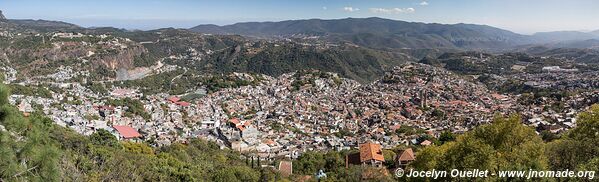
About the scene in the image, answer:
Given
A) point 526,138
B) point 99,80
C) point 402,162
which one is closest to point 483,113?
point 402,162

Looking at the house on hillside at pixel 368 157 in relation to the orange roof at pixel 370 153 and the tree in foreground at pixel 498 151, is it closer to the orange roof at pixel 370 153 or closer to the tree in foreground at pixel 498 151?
the orange roof at pixel 370 153

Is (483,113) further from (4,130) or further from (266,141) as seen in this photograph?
(4,130)

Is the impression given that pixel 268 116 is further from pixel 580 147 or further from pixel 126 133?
pixel 580 147

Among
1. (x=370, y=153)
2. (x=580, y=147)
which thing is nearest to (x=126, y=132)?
(x=370, y=153)

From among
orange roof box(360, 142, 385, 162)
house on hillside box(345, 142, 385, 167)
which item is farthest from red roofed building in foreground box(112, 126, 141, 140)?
orange roof box(360, 142, 385, 162)

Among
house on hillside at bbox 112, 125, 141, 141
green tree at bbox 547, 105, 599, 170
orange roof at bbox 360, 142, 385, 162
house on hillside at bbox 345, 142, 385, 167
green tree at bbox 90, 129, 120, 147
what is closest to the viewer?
green tree at bbox 547, 105, 599, 170

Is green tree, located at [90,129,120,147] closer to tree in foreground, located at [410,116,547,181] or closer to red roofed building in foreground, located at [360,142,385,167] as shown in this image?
red roofed building in foreground, located at [360,142,385,167]

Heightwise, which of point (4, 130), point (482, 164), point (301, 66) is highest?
point (4, 130)

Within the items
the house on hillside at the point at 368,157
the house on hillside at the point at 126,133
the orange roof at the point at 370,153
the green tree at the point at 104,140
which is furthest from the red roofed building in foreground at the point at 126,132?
the orange roof at the point at 370,153
